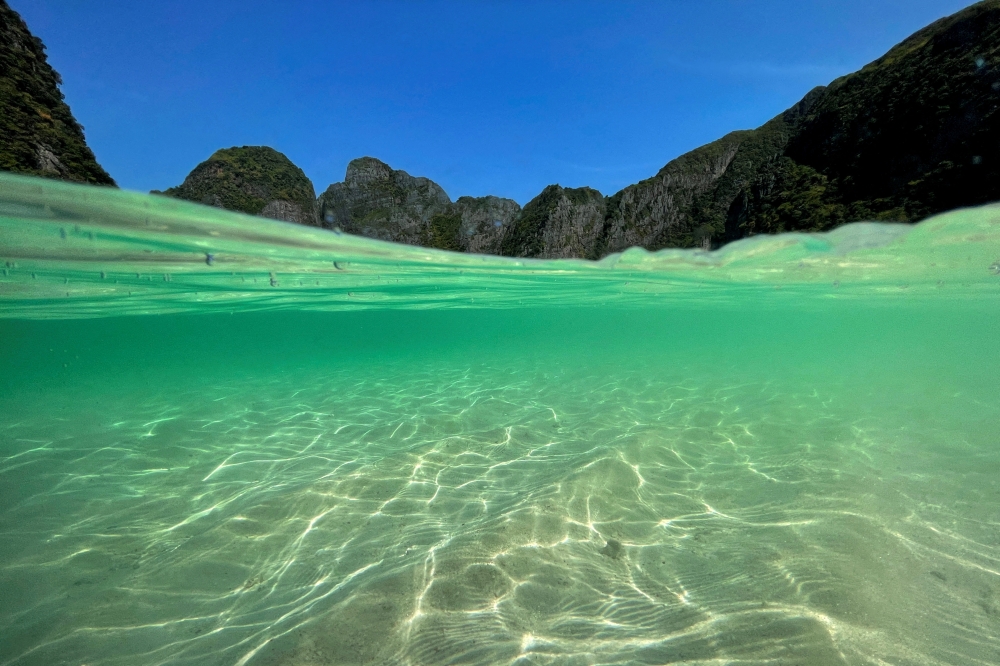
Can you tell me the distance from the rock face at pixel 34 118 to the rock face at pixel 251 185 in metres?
30.9

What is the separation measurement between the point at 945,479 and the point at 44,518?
446 inches

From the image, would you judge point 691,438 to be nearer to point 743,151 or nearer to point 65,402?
point 65,402

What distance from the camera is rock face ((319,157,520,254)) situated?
7650 cm

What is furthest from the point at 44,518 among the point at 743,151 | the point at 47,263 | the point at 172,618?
the point at 743,151

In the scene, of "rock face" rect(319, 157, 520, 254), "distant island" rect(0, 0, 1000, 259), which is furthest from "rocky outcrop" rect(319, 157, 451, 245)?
"distant island" rect(0, 0, 1000, 259)

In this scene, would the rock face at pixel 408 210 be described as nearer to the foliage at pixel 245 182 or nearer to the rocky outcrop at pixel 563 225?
the rocky outcrop at pixel 563 225

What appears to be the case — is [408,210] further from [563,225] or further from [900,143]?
[900,143]

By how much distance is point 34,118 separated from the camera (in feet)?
57.2

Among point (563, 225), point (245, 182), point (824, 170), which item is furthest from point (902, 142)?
point (245, 182)

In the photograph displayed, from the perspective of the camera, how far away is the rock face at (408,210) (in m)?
76.5

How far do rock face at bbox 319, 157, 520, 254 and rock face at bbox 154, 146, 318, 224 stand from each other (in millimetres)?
13772

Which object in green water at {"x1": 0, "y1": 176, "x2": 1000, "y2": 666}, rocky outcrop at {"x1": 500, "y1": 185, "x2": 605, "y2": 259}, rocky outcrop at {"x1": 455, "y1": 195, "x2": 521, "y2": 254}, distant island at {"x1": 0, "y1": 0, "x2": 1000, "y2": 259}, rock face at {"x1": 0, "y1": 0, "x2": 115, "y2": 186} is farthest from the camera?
rocky outcrop at {"x1": 455, "y1": 195, "x2": 521, "y2": 254}

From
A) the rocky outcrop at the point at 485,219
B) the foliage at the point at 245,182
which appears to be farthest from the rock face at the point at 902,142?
the foliage at the point at 245,182

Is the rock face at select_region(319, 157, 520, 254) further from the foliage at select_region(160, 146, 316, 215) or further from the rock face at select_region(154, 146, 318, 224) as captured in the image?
the rock face at select_region(154, 146, 318, 224)
